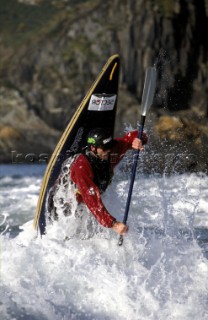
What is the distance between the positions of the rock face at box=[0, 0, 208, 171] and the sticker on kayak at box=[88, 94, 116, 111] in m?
9.32

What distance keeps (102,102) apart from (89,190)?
2119mm

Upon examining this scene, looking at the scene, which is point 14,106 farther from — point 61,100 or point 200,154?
point 200,154

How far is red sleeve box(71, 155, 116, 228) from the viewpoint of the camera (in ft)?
18.6

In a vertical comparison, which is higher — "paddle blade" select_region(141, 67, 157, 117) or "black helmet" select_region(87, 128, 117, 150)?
"paddle blade" select_region(141, 67, 157, 117)

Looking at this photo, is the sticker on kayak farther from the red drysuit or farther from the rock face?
the rock face

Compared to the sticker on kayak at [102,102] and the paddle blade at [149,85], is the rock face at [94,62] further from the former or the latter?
the paddle blade at [149,85]

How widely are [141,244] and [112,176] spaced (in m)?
0.85

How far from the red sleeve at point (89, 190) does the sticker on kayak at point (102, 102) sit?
164 centimetres

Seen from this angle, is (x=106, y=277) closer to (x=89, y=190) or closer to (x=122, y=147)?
(x=89, y=190)

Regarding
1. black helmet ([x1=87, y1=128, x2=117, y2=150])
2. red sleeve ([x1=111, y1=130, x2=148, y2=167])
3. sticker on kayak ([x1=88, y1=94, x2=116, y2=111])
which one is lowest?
red sleeve ([x1=111, y1=130, x2=148, y2=167])

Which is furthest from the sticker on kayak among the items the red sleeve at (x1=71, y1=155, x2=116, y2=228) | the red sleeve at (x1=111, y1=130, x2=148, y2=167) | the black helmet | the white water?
the red sleeve at (x1=71, y1=155, x2=116, y2=228)

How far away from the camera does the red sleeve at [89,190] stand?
223 inches

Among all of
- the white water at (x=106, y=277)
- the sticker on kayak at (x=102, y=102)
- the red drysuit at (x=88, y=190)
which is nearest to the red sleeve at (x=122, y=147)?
the white water at (x=106, y=277)

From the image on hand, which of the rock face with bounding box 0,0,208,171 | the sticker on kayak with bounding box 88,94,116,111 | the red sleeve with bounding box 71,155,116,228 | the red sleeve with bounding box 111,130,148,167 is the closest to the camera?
the red sleeve with bounding box 71,155,116,228
